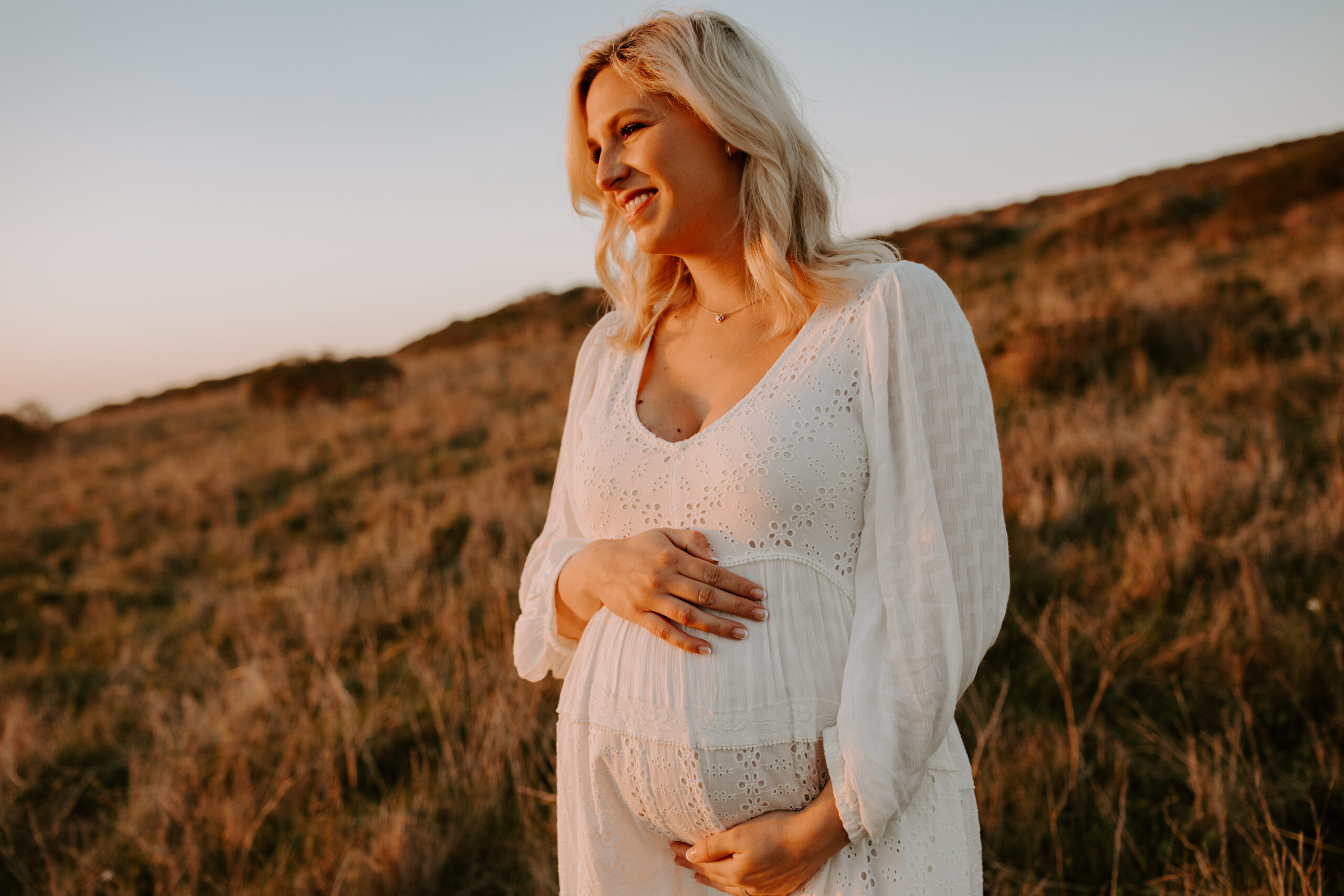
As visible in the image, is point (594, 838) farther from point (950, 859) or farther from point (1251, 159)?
point (1251, 159)

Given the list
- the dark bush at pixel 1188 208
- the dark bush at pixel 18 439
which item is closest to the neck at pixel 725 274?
the dark bush at pixel 1188 208

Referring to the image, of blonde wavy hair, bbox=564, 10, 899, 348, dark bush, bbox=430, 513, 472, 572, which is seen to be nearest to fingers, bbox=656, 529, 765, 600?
blonde wavy hair, bbox=564, 10, 899, 348

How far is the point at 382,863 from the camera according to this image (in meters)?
2.48

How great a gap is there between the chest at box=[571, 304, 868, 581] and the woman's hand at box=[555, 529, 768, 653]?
63mm

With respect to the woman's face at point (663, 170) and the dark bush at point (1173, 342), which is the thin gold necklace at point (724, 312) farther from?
the dark bush at point (1173, 342)

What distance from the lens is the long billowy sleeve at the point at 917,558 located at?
1270 mm

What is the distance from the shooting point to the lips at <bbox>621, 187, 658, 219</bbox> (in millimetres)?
1751

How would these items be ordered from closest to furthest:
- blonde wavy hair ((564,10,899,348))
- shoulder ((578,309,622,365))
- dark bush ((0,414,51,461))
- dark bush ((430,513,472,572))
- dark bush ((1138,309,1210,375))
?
blonde wavy hair ((564,10,899,348)), shoulder ((578,309,622,365)), dark bush ((430,513,472,572)), dark bush ((1138,309,1210,375)), dark bush ((0,414,51,461))

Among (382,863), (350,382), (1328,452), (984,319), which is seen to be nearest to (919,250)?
(984,319)

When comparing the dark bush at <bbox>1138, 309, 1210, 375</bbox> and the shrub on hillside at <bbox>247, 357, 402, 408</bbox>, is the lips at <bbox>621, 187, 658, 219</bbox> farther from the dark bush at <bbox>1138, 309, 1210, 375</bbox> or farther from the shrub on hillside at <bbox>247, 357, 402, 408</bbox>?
the shrub on hillside at <bbox>247, 357, 402, 408</bbox>

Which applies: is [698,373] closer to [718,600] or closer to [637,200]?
[637,200]

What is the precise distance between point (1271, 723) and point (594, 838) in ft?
8.23

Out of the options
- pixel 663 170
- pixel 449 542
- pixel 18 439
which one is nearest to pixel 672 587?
pixel 663 170

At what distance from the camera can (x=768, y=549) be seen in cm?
147
